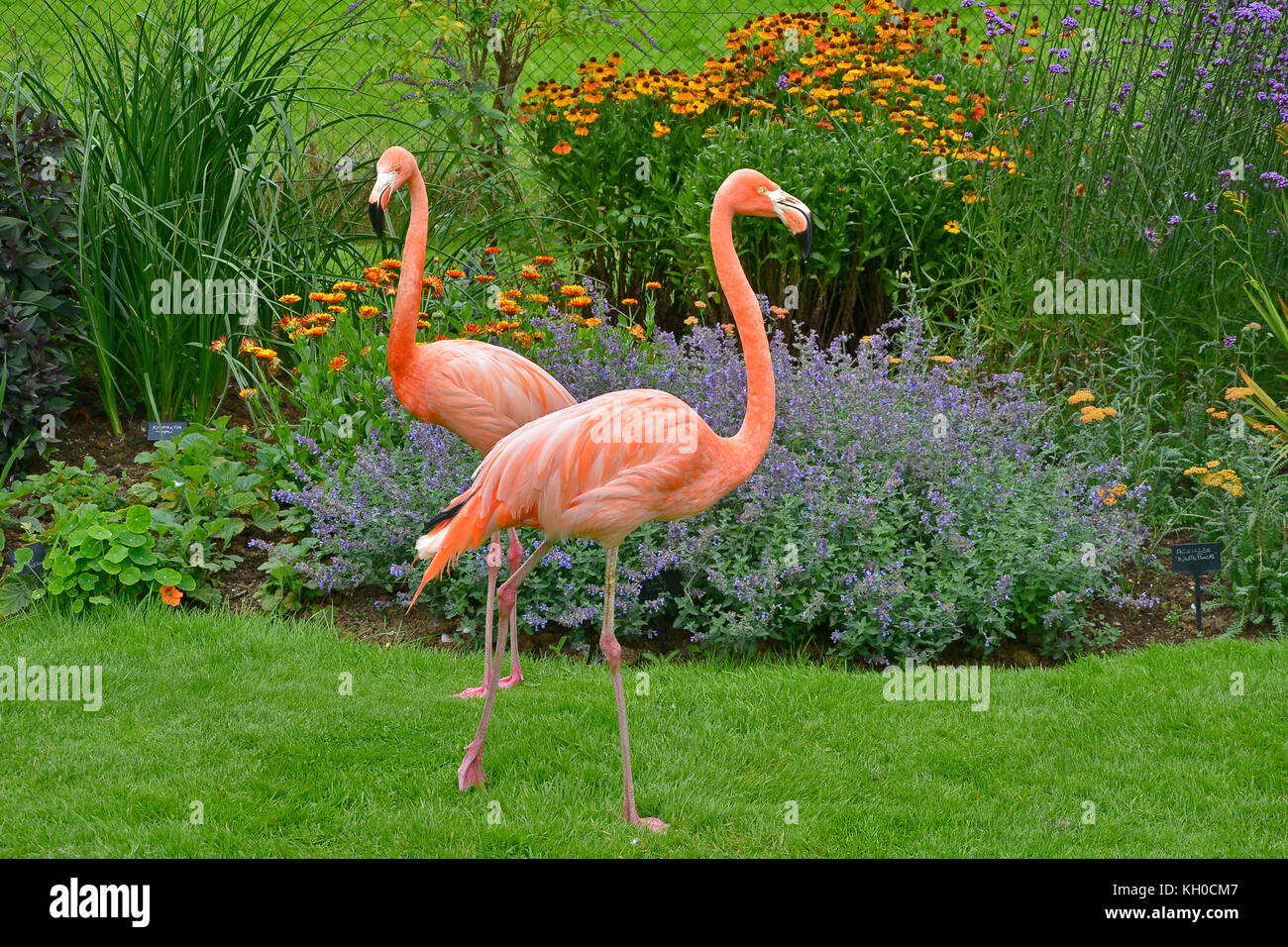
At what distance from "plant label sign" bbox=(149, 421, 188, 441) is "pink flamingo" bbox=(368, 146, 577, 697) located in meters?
1.86

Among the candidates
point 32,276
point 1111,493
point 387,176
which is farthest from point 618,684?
point 32,276

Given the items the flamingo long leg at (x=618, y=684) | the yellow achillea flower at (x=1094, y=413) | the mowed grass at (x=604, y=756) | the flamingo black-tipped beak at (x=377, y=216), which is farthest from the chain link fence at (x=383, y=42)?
the yellow achillea flower at (x=1094, y=413)

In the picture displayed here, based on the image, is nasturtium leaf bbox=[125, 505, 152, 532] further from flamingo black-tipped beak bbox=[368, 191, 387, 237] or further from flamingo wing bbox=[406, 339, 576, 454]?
flamingo black-tipped beak bbox=[368, 191, 387, 237]

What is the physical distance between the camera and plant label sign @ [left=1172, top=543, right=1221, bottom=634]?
5.12 metres

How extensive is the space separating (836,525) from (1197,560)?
154 cm

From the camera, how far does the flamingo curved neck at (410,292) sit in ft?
16.1

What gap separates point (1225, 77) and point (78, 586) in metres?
6.41

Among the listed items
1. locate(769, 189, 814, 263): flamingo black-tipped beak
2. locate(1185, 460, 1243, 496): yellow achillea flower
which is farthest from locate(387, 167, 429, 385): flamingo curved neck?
locate(1185, 460, 1243, 496): yellow achillea flower

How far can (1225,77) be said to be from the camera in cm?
655

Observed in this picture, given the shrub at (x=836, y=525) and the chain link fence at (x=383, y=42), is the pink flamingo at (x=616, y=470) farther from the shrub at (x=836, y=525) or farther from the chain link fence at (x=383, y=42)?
the chain link fence at (x=383, y=42)

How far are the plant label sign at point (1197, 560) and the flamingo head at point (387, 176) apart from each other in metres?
3.57
